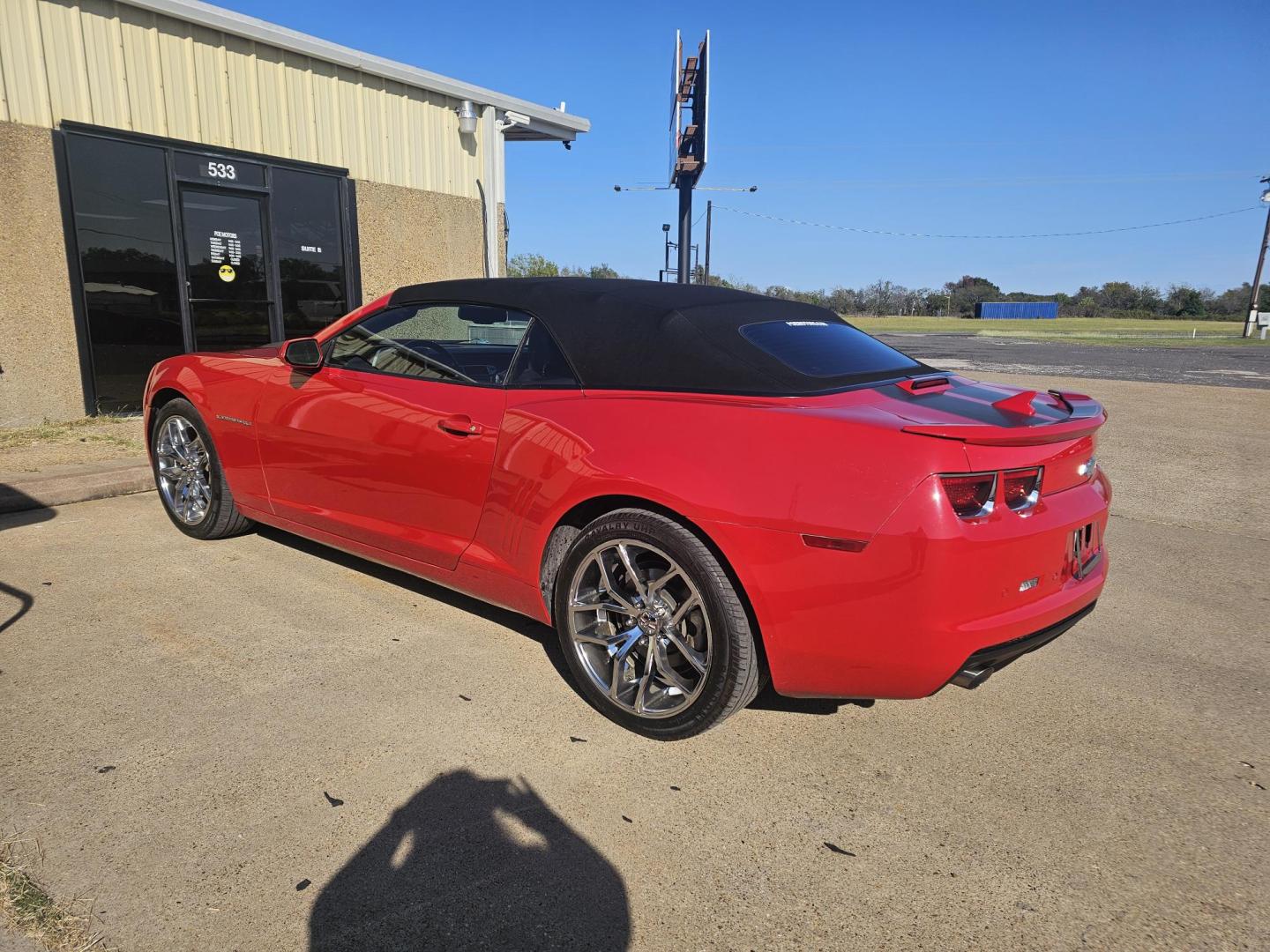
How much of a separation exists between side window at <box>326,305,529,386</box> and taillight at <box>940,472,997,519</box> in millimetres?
1755

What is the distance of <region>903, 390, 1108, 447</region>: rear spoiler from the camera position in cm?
243

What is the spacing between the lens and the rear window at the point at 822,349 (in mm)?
3064

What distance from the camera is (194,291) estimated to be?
8719mm

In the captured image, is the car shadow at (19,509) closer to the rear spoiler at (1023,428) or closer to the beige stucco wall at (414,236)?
the rear spoiler at (1023,428)

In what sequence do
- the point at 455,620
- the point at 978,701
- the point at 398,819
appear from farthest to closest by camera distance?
the point at 455,620 < the point at 978,701 < the point at 398,819

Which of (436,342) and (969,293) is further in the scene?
(969,293)

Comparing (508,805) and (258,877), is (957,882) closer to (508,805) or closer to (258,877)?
(508,805)

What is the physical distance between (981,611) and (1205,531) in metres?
4.30

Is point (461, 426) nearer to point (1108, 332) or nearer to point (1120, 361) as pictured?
point (1120, 361)

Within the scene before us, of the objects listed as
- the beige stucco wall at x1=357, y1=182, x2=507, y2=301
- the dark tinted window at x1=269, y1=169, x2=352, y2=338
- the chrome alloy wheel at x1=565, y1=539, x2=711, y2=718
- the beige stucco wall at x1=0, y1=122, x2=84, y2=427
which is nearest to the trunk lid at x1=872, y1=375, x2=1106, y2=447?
the chrome alloy wheel at x1=565, y1=539, x2=711, y2=718

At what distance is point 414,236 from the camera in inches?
429

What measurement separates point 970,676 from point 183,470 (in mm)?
4343

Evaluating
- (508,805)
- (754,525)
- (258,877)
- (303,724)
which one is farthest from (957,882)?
(303,724)

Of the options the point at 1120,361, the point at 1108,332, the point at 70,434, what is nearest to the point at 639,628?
the point at 70,434
